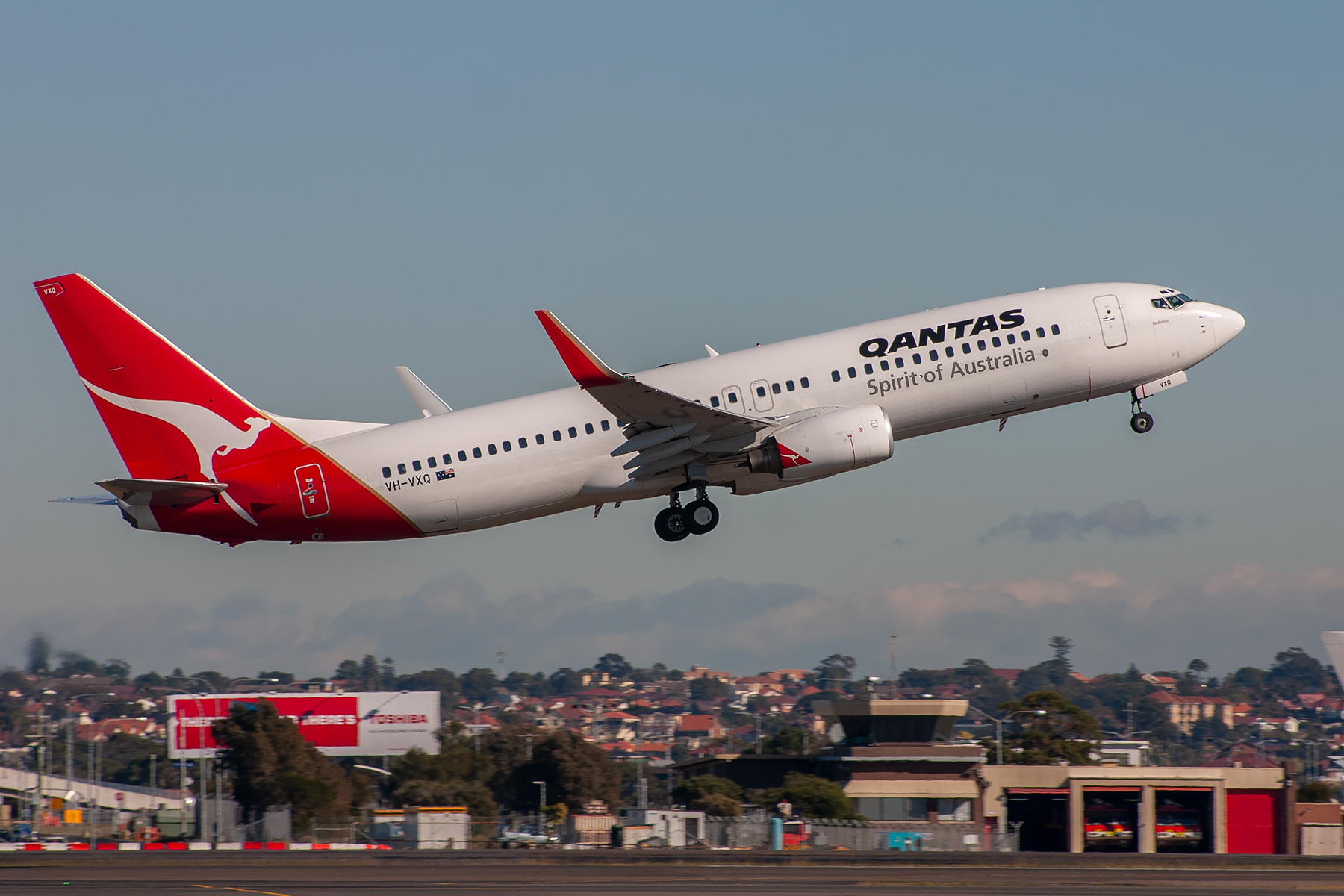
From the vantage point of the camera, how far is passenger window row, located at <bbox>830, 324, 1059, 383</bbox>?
4034 cm

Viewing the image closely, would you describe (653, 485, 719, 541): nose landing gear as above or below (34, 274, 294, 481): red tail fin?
below

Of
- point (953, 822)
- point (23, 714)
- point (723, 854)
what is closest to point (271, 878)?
point (723, 854)

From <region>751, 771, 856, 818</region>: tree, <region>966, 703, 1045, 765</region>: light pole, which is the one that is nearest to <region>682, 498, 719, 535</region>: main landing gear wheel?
<region>751, 771, 856, 818</region>: tree

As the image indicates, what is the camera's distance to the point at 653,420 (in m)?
39.2

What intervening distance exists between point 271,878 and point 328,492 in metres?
10.8

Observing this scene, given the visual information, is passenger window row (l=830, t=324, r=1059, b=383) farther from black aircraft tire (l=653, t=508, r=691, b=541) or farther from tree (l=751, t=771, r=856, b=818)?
tree (l=751, t=771, r=856, b=818)

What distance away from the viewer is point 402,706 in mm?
121938

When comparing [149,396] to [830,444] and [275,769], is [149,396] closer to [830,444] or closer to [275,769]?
[830,444]

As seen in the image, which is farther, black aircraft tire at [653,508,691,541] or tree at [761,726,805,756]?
tree at [761,726,805,756]

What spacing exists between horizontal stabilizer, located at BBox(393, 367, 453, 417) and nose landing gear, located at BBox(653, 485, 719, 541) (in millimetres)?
7366

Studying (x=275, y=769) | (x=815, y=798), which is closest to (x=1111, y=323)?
(x=815, y=798)

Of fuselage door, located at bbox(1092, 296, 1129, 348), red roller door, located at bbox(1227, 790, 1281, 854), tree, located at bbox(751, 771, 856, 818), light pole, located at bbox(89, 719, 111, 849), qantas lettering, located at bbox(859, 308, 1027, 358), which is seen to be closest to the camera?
qantas lettering, located at bbox(859, 308, 1027, 358)

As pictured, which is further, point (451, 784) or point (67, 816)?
point (451, 784)

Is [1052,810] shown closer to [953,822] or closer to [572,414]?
[953,822]
